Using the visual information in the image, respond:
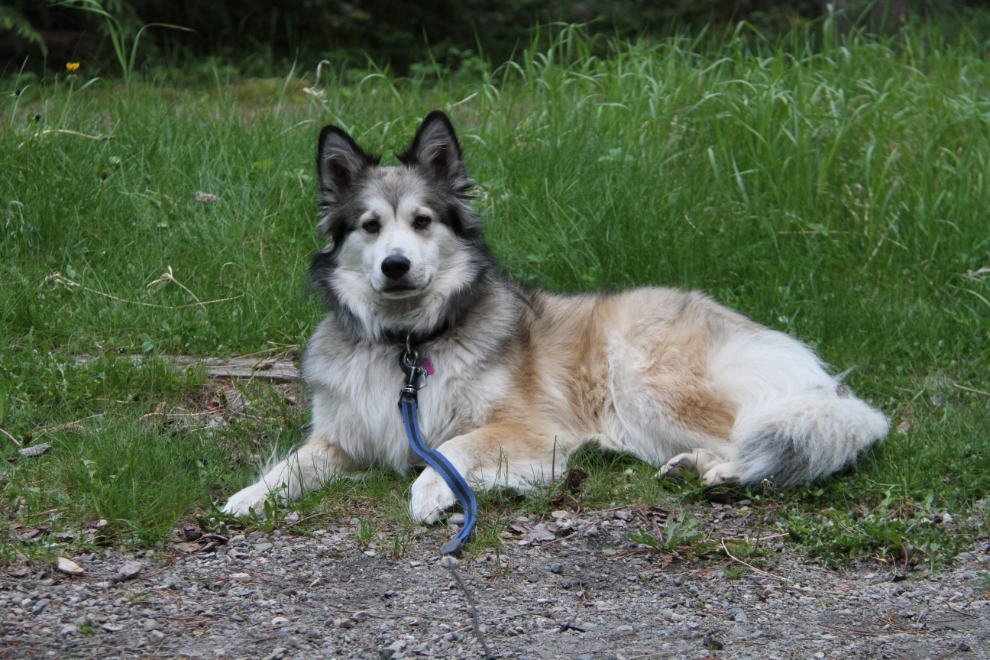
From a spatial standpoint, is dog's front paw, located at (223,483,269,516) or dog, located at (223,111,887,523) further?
dog, located at (223,111,887,523)

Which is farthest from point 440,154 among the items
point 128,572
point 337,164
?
point 128,572

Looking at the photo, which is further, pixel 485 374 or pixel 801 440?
pixel 485 374

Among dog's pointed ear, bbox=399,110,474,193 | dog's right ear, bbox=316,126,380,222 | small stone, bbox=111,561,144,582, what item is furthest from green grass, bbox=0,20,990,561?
dog's pointed ear, bbox=399,110,474,193

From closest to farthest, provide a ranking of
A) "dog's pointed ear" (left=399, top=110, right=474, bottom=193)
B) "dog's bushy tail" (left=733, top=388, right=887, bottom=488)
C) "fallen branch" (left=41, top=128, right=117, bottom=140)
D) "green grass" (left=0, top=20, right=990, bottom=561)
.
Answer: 1. "dog's bushy tail" (left=733, top=388, right=887, bottom=488)
2. "green grass" (left=0, top=20, right=990, bottom=561)
3. "dog's pointed ear" (left=399, top=110, right=474, bottom=193)
4. "fallen branch" (left=41, top=128, right=117, bottom=140)

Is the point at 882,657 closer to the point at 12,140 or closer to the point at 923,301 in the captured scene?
the point at 923,301

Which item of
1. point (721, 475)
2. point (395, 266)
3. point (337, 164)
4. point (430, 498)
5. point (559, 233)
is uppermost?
point (337, 164)

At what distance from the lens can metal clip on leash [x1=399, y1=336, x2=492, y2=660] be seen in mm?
2578

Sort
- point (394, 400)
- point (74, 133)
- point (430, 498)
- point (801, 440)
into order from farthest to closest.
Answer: point (74, 133) → point (394, 400) → point (801, 440) → point (430, 498)

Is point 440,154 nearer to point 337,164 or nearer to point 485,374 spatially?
point 337,164

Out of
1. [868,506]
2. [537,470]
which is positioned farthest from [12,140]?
[868,506]

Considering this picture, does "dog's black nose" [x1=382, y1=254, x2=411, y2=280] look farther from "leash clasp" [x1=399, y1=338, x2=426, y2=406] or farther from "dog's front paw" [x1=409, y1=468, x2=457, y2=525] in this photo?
"dog's front paw" [x1=409, y1=468, x2=457, y2=525]

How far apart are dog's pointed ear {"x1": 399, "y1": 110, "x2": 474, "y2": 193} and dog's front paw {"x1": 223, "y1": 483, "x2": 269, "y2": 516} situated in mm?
1542

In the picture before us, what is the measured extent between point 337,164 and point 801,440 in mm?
2284

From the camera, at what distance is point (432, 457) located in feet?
10.4
